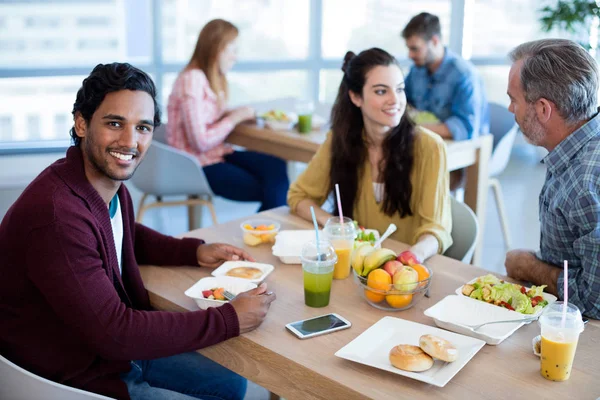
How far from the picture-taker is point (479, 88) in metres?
3.84

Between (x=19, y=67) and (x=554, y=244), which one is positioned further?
(x=19, y=67)

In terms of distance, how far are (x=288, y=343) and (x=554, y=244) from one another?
2.38 ft

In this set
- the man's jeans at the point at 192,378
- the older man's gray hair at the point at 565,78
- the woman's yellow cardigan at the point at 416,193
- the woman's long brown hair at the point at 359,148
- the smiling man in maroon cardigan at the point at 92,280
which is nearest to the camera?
the smiling man in maroon cardigan at the point at 92,280

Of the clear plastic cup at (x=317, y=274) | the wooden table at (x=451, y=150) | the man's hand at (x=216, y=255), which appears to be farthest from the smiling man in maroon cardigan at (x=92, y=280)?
the wooden table at (x=451, y=150)

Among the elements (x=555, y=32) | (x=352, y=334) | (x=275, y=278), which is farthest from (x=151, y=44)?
(x=352, y=334)

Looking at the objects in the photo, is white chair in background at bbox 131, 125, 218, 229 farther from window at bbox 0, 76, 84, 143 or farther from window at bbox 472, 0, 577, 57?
window at bbox 472, 0, 577, 57

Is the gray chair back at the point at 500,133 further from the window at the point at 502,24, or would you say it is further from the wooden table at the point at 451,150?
the window at the point at 502,24

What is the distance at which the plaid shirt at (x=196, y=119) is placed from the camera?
11.9 ft

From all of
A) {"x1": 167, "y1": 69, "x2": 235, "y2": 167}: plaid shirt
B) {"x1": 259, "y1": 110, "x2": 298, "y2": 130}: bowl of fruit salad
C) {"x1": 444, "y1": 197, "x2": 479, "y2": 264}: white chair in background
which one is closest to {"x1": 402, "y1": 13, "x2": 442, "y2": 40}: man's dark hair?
{"x1": 259, "y1": 110, "x2": 298, "y2": 130}: bowl of fruit salad

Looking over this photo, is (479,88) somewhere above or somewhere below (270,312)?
above

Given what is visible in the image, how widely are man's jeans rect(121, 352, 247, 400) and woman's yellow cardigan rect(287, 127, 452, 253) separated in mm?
679

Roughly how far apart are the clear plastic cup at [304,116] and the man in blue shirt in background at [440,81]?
1.83 feet

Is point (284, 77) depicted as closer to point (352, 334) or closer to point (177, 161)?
point (177, 161)

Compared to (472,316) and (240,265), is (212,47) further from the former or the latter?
(472,316)
